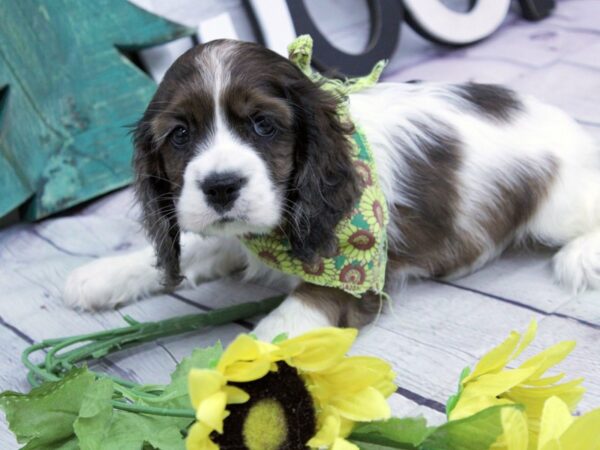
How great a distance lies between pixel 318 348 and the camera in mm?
1353

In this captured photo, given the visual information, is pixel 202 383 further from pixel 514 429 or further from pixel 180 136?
pixel 180 136

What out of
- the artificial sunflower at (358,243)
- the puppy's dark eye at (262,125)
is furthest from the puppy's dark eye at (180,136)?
the artificial sunflower at (358,243)

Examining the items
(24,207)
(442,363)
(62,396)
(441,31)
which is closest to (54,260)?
(24,207)

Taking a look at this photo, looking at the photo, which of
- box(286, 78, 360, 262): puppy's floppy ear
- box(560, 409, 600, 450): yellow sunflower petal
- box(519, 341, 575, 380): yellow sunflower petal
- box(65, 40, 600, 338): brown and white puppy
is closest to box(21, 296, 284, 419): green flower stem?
box(65, 40, 600, 338): brown and white puppy

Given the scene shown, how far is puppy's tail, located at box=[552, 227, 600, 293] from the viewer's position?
2.80 meters

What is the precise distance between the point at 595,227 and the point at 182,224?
159 centimetres

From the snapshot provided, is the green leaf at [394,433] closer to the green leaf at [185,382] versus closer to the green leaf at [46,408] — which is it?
the green leaf at [185,382]

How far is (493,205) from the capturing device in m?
2.99

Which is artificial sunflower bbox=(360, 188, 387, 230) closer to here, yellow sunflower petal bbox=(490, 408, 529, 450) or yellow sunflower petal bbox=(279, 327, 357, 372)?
yellow sunflower petal bbox=(279, 327, 357, 372)

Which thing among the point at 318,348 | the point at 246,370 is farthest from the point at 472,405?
the point at 246,370

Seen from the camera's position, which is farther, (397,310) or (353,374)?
(397,310)

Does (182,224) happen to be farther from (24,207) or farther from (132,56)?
(132,56)

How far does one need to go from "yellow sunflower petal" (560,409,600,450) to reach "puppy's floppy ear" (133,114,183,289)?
1533 mm

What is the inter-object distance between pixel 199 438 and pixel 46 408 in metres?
0.40
